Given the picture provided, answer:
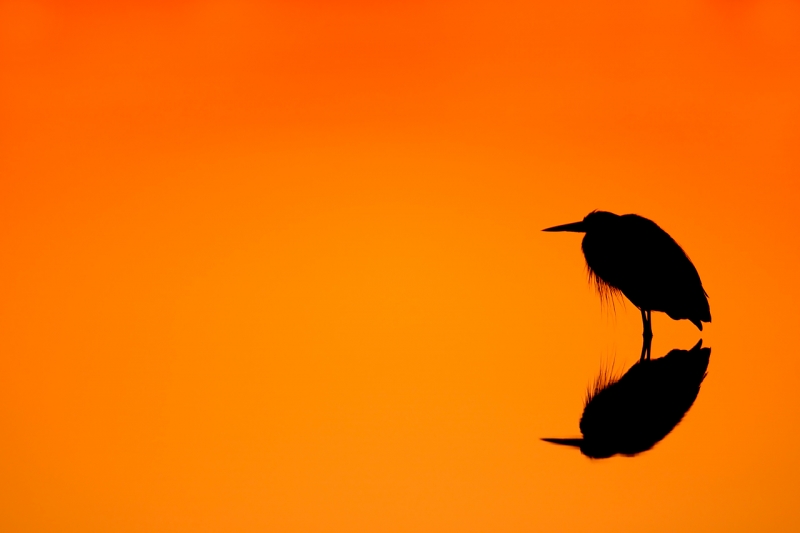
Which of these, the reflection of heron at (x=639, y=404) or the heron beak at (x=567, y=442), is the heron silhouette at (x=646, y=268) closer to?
the reflection of heron at (x=639, y=404)

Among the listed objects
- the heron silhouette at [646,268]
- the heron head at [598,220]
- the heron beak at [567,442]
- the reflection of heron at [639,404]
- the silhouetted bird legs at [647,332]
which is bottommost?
the heron beak at [567,442]

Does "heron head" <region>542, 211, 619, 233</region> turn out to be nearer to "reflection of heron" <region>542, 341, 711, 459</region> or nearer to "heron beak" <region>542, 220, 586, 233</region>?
"heron beak" <region>542, 220, 586, 233</region>

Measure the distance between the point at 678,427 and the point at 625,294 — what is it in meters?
0.68

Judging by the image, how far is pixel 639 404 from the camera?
2111mm

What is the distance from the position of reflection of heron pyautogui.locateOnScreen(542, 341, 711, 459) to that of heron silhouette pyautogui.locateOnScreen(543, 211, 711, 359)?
139 millimetres

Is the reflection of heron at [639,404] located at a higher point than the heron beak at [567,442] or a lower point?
higher

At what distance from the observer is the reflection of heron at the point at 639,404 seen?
1937 mm

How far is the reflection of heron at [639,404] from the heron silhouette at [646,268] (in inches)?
5.5

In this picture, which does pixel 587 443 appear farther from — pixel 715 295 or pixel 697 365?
pixel 715 295

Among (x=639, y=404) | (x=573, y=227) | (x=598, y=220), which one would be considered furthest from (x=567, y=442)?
(x=573, y=227)

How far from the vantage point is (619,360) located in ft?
7.95

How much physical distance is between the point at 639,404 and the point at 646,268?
564 millimetres

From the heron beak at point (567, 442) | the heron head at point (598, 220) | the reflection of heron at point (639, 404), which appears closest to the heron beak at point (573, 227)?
the heron head at point (598, 220)

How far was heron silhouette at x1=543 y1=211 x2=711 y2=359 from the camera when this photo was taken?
8.33 feet
